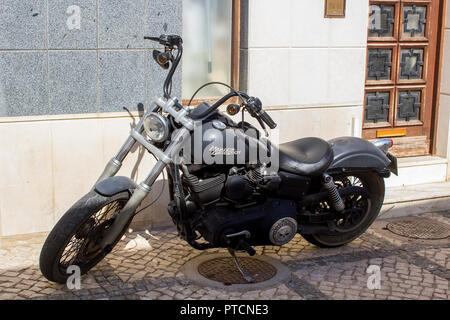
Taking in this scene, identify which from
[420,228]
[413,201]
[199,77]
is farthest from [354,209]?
[199,77]

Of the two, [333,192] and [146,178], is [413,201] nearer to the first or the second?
[333,192]

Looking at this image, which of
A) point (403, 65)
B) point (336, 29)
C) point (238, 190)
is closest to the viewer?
point (238, 190)

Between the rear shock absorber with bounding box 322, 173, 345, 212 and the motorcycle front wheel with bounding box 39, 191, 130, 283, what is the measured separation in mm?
1591

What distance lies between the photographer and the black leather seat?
518cm

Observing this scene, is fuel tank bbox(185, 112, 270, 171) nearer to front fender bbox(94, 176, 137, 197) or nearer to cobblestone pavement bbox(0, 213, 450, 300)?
front fender bbox(94, 176, 137, 197)

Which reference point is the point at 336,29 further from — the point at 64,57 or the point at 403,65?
the point at 64,57

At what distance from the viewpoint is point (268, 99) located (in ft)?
22.0

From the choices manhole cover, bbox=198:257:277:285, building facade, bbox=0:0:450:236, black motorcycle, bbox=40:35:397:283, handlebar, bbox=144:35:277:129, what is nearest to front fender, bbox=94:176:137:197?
black motorcycle, bbox=40:35:397:283

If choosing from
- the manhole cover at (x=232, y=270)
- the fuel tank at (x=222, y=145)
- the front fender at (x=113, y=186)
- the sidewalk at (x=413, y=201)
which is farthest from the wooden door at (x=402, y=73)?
the front fender at (x=113, y=186)

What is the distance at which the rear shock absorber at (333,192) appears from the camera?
211 inches
